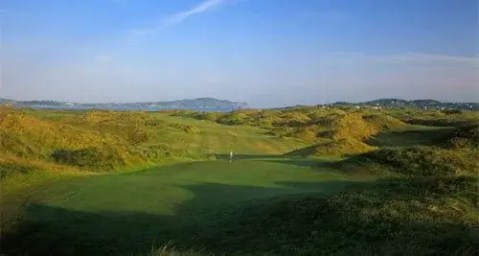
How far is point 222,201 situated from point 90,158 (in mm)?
12187

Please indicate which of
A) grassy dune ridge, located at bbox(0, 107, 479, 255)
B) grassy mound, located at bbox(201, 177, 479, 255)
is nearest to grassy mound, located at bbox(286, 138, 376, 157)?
grassy dune ridge, located at bbox(0, 107, 479, 255)

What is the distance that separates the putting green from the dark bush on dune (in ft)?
10.7

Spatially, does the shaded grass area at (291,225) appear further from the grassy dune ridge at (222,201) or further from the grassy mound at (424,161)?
the grassy mound at (424,161)

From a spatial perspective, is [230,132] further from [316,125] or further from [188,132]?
[316,125]

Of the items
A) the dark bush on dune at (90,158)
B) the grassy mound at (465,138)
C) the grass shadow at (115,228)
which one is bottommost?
the grass shadow at (115,228)

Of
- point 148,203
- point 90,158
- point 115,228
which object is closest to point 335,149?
point 90,158

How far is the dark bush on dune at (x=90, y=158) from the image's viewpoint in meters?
26.8

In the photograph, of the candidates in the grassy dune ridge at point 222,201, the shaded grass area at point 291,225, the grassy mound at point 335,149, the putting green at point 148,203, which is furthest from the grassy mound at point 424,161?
the grassy mound at point 335,149

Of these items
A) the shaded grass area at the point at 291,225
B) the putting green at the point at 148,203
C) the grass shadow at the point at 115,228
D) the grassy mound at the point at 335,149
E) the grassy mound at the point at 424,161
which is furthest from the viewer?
the grassy mound at the point at 335,149

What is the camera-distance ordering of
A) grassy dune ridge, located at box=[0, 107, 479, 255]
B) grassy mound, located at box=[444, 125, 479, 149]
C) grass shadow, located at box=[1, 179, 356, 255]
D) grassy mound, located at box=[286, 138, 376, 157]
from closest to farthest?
grassy dune ridge, located at box=[0, 107, 479, 255] < grass shadow, located at box=[1, 179, 356, 255] < grassy mound, located at box=[444, 125, 479, 149] < grassy mound, located at box=[286, 138, 376, 157]

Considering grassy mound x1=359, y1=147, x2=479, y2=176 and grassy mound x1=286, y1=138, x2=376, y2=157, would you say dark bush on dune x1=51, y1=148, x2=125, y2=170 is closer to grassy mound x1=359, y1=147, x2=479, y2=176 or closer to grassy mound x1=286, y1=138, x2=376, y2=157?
grassy mound x1=359, y1=147, x2=479, y2=176

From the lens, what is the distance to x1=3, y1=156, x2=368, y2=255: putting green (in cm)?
1460

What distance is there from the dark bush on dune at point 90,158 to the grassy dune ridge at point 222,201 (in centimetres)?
6

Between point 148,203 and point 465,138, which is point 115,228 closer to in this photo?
point 148,203
